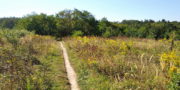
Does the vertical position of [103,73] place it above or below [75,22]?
below

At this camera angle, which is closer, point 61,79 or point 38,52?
point 61,79

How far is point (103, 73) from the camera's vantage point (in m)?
7.32

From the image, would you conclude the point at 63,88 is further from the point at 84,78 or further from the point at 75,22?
the point at 75,22

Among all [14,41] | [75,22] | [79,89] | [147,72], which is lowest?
[79,89]

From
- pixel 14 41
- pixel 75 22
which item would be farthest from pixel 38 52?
pixel 75 22

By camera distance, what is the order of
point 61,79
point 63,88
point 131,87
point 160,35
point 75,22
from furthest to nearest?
1. point 160,35
2. point 75,22
3. point 61,79
4. point 63,88
5. point 131,87

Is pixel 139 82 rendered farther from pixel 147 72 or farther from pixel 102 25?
pixel 102 25

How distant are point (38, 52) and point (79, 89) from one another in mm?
6739

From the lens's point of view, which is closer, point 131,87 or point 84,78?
point 131,87

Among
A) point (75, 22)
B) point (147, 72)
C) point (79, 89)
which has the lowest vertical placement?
point (79, 89)

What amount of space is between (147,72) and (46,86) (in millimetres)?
3396

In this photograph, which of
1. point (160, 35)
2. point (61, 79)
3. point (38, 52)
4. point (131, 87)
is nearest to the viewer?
point (131, 87)

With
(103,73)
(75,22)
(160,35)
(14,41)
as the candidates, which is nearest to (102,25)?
(75,22)

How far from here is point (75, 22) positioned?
44.0 metres
